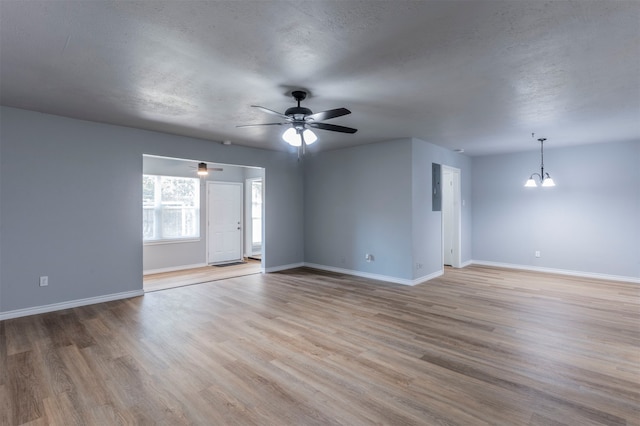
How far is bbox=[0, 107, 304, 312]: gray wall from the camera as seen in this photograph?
3918 mm

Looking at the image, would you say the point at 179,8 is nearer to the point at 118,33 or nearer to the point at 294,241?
the point at 118,33

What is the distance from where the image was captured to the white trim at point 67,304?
3.92m

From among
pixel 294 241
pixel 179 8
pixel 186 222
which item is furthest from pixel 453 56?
pixel 186 222

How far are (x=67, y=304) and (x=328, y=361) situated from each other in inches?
149

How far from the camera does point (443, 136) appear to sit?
17.6ft

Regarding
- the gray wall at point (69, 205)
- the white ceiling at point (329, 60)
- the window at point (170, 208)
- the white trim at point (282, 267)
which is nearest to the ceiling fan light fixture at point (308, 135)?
the white ceiling at point (329, 60)

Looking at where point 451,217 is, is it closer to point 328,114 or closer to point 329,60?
point 328,114

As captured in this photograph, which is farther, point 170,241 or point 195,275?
point 170,241

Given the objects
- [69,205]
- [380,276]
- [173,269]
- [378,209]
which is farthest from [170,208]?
[380,276]

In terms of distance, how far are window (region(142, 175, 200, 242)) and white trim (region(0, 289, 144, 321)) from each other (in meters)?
1.98

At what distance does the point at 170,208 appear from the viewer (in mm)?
6949

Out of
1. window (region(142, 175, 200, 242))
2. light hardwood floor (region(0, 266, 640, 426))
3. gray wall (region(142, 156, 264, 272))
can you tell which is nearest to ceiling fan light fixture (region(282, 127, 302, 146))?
light hardwood floor (region(0, 266, 640, 426))

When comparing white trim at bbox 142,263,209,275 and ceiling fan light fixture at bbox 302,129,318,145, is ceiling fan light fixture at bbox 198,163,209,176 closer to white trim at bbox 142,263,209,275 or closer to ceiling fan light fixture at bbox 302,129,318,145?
white trim at bbox 142,263,209,275

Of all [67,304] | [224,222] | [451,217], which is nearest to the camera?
[67,304]
